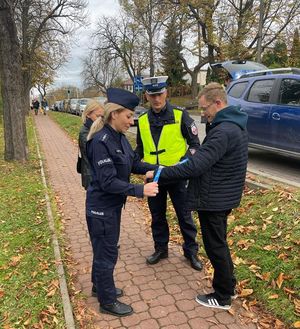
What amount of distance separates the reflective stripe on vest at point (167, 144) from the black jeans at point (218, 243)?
0.87m

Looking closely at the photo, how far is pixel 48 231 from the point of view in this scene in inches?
211

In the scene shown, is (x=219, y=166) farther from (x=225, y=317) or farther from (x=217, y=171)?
(x=225, y=317)

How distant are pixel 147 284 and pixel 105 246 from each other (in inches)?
39.2

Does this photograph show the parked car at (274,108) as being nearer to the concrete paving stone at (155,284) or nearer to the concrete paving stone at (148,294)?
the concrete paving stone at (155,284)

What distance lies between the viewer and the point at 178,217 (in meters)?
4.30

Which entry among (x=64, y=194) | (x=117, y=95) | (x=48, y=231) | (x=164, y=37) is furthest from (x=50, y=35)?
(x=117, y=95)

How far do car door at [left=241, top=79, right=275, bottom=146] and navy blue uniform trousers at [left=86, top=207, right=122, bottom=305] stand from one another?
532 centimetres

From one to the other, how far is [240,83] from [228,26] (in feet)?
75.6

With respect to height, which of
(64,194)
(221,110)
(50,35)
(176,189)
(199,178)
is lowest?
(64,194)

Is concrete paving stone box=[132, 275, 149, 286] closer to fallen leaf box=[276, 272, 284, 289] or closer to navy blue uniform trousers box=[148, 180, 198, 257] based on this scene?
navy blue uniform trousers box=[148, 180, 198, 257]

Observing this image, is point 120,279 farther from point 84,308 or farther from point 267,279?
point 267,279

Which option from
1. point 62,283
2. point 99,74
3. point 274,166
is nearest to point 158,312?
point 62,283

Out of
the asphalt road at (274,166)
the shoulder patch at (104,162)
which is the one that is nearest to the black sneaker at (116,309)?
the shoulder patch at (104,162)

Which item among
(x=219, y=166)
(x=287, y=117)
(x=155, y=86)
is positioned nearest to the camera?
(x=219, y=166)
